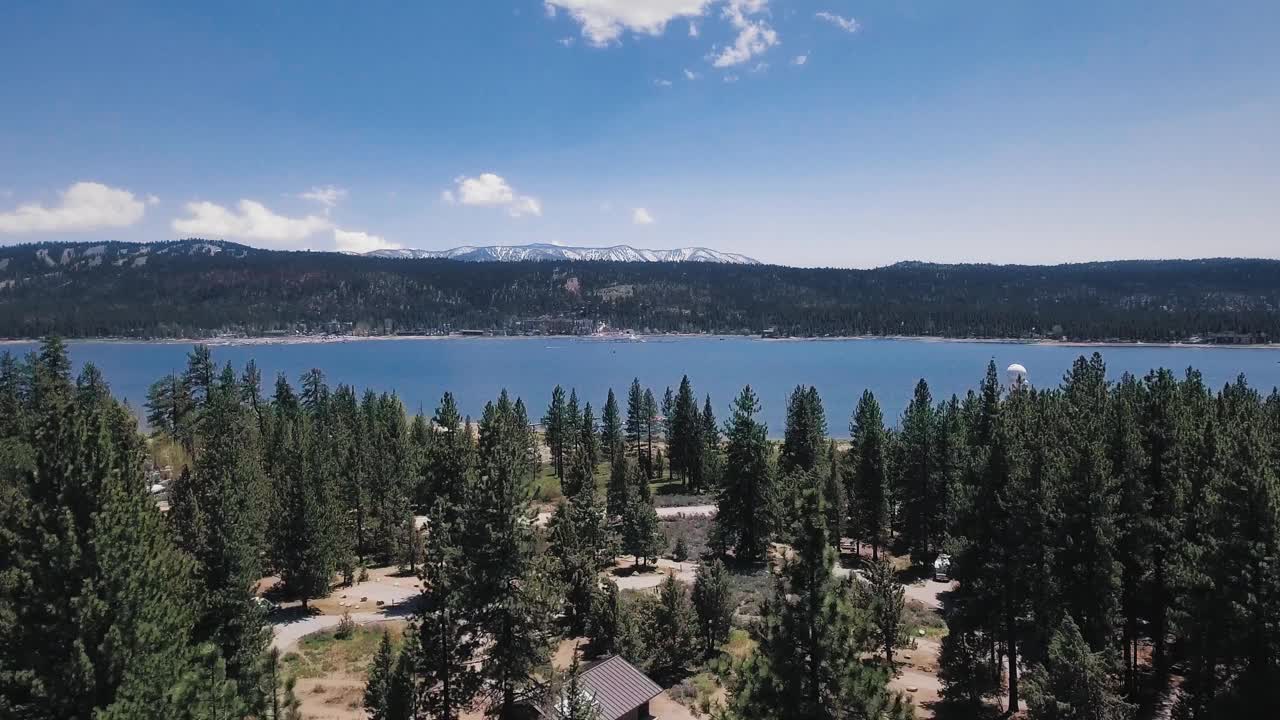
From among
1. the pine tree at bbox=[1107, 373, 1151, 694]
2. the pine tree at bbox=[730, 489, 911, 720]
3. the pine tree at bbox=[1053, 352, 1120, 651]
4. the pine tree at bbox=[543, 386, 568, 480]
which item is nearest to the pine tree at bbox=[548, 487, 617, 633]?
the pine tree at bbox=[730, 489, 911, 720]

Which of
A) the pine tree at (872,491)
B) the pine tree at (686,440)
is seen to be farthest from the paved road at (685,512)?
the pine tree at (872,491)

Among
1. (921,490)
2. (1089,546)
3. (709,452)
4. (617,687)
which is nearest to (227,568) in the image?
(617,687)

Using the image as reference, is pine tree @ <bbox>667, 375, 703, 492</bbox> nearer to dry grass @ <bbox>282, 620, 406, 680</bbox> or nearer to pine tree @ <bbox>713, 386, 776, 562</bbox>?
pine tree @ <bbox>713, 386, 776, 562</bbox>

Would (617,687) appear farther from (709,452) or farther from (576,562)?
(709,452)

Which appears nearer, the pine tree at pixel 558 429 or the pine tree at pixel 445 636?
the pine tree at pixel 445 636

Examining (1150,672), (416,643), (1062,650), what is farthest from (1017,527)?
(416,643)

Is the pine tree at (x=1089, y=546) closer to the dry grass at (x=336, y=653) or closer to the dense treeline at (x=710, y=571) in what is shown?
the dense treeline at (x=710, y=571)

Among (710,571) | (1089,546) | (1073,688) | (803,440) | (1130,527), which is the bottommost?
(803,440)
